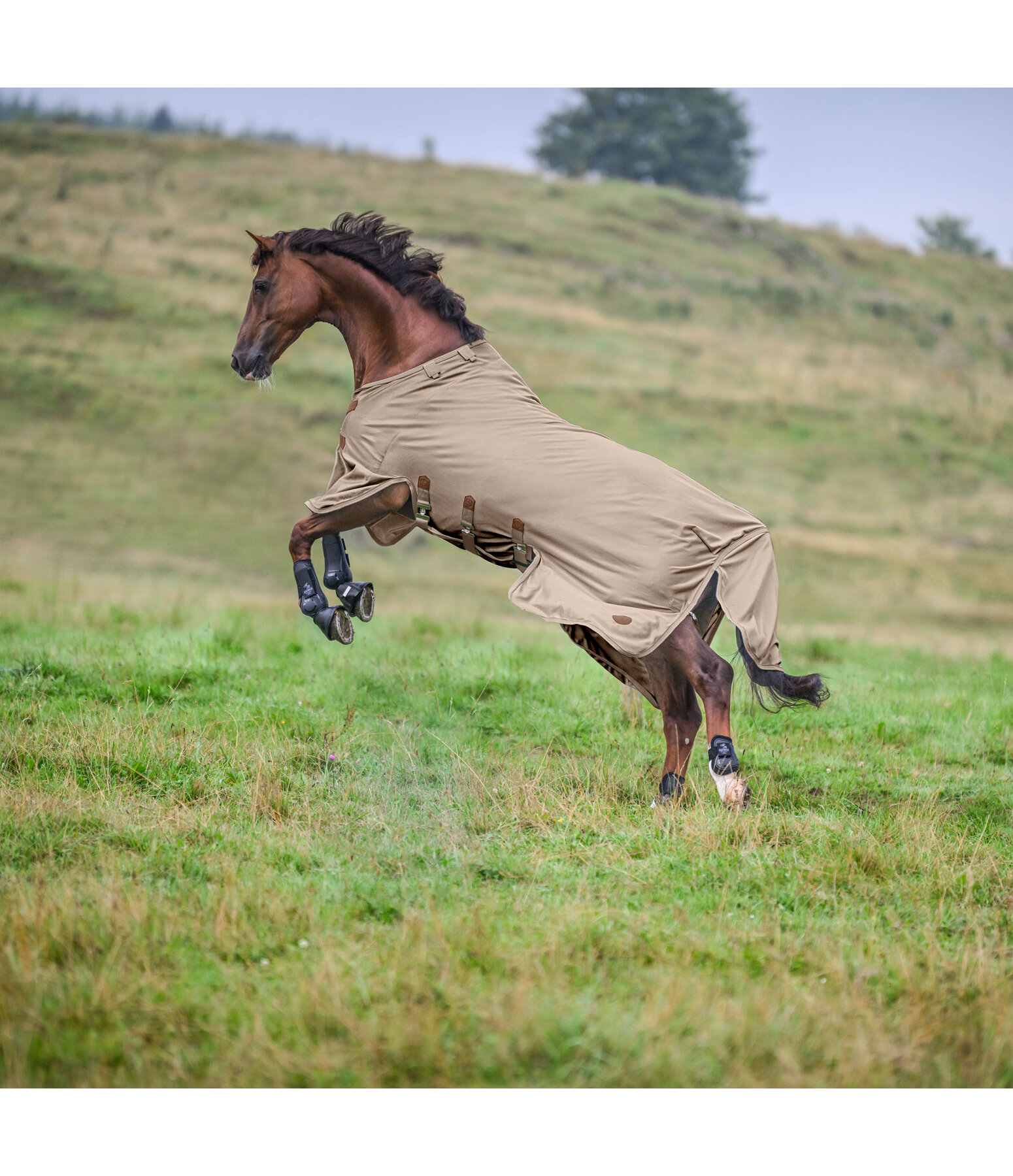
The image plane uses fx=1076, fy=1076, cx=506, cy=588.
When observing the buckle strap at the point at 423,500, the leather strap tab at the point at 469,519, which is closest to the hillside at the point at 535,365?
the leather strap tab at the point at 469,519

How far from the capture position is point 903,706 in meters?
8.55

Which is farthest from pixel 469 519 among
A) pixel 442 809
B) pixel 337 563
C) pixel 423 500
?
pixel 442 809

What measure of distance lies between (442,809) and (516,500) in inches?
67.4

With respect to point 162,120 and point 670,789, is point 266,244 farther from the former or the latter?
point 162,120

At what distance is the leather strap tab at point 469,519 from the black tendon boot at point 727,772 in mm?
1671

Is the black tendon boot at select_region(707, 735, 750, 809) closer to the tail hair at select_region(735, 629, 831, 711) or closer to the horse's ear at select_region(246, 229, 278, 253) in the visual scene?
the tail hair at select_region(735, 629, 831, 711)

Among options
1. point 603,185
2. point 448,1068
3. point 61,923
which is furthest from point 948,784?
point 603,185

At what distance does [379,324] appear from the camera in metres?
6.33

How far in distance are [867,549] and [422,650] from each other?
11.1 meters

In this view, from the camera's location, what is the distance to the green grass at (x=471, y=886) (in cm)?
350

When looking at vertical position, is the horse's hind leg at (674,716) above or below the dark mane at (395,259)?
below

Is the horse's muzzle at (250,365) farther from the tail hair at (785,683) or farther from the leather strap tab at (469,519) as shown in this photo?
the tail hair at (785,683)

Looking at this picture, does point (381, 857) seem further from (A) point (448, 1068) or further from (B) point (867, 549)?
(B) point (867, 549)

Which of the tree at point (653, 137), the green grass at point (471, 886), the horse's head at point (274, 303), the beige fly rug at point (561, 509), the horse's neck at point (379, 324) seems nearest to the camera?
the green grass at point (471, 886)
